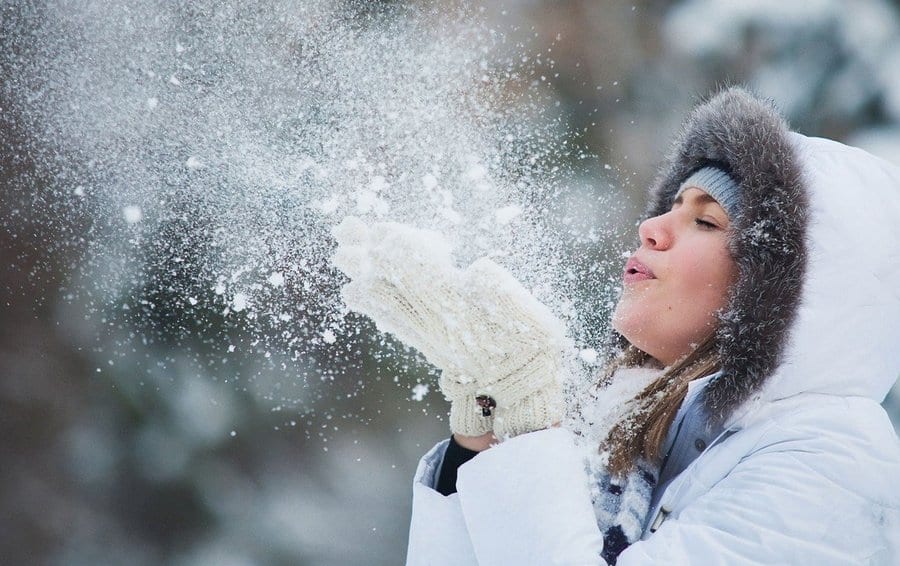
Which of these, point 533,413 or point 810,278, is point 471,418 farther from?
point 810,278

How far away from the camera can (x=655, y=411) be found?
1.04 meters

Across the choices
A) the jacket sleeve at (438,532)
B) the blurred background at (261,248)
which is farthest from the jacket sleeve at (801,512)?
the blurred background at (261,248)

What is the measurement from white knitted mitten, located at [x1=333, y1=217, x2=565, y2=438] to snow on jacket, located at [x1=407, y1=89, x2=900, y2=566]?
0.08m

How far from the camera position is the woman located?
2.57 ft

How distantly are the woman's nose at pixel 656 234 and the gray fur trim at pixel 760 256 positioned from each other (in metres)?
0.10

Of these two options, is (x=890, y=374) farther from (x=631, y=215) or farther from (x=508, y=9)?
(x=508, y=9)

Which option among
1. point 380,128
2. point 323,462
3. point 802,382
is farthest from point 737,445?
point 323,462

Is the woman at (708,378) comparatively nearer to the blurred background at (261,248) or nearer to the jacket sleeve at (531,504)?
the jacket sleeve at (531,504)

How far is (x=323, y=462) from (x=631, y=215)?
5.78 ft

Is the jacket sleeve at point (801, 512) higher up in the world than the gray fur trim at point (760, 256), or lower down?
lower down

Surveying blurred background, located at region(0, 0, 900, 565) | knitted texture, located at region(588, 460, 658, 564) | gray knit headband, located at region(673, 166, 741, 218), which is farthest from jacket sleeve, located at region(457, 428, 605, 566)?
blurred background, located at region(0, 0, 900, 565)

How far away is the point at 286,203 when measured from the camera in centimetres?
205

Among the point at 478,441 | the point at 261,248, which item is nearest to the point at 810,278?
the point at 478,441

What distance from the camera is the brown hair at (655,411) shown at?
100cm
